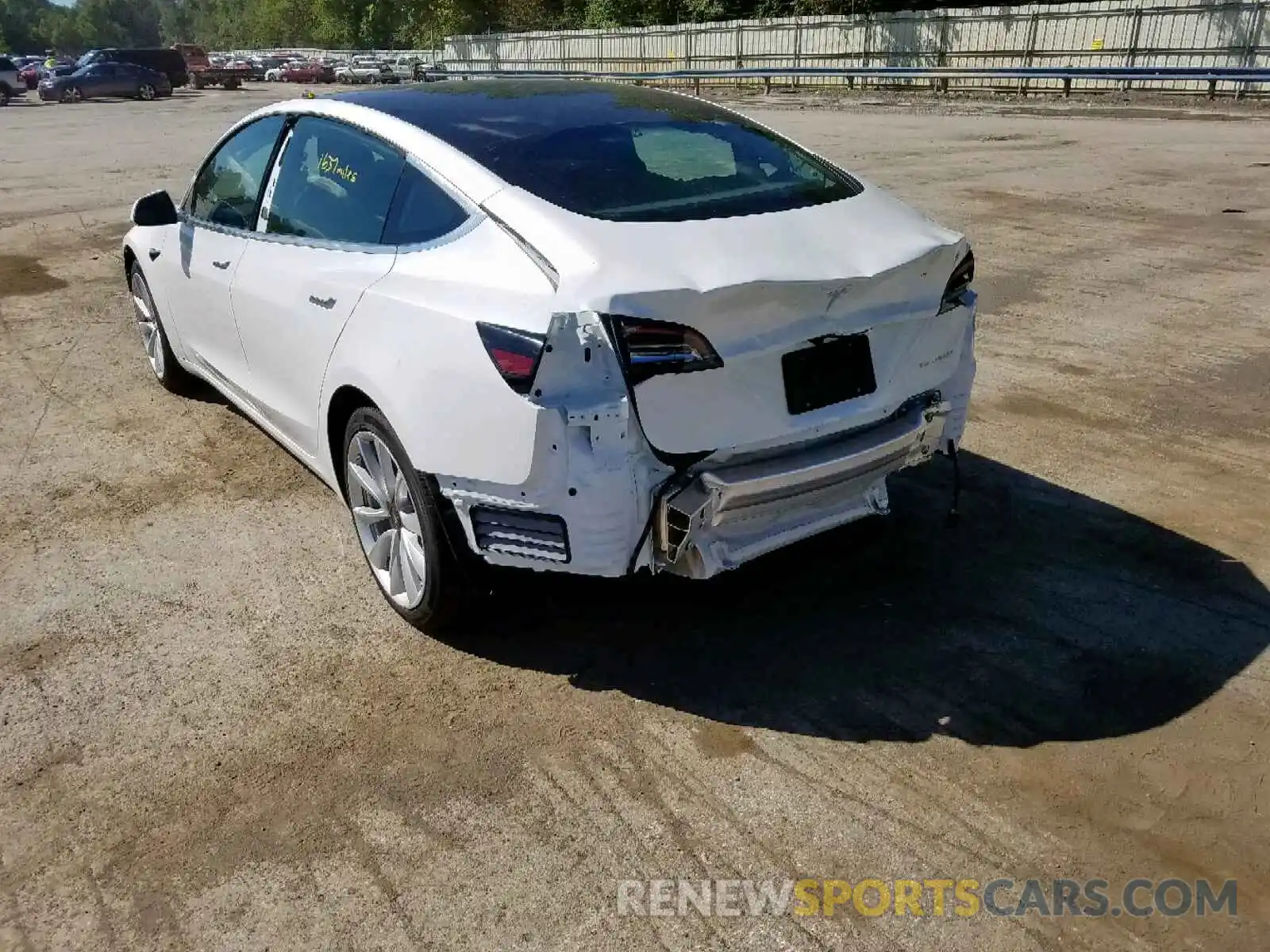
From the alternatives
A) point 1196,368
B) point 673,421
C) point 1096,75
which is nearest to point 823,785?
point 673,421

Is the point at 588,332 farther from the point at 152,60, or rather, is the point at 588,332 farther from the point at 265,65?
the point at 265,65

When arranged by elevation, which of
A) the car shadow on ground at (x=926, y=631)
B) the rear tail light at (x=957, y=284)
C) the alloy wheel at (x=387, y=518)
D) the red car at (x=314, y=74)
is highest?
the rear tail light at (x=957, y=284)

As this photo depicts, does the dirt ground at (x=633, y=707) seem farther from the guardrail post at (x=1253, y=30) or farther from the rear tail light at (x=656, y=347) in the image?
the guardrail post at (x=1253, y=30)

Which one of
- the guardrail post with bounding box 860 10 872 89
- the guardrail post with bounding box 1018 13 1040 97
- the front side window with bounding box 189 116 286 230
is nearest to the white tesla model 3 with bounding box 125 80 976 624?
the front side window with bounding box 189 116 286 230

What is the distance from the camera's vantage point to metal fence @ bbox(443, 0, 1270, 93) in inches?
1076

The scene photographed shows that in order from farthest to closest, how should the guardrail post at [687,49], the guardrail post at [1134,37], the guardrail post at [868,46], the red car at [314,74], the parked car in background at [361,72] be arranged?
the red car at [314,74] < the parked car in background at [361,72] < the guardrail post at [687,49] < the guardrail post at [868,46] < the guardrail post at [1134,37]

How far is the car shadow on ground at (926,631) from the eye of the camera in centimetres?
322

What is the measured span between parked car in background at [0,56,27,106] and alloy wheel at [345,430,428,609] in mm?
46492

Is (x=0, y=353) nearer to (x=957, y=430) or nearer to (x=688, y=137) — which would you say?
(x=688, y=137)

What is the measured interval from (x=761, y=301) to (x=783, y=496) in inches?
22.8

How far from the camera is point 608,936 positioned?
96.1 inches

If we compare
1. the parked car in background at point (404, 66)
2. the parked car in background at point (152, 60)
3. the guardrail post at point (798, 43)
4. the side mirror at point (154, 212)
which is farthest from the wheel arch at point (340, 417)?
the parked car in background at point (404, 66)

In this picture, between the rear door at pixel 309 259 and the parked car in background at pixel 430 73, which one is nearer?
the rear door at pixel 309 259

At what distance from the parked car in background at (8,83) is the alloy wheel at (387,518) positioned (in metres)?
46.5
